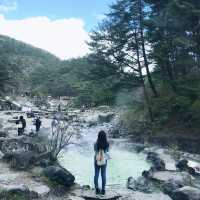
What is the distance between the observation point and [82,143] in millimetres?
24141

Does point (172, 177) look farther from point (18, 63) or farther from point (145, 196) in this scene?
point (18, 63)

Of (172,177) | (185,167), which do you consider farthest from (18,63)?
(172,177)

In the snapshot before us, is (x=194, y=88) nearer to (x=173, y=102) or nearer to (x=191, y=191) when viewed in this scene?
(x=173, y=102)

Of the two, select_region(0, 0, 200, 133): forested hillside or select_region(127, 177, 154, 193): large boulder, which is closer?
select_region(127, 177, 154, 193): large boulder

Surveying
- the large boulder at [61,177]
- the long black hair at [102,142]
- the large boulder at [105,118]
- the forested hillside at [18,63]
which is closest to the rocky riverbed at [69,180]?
the large boulder at [61,177]

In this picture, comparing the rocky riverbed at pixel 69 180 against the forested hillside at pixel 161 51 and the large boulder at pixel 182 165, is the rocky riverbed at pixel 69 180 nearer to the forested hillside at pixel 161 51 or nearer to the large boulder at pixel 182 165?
the large boulder at pixel 182 165

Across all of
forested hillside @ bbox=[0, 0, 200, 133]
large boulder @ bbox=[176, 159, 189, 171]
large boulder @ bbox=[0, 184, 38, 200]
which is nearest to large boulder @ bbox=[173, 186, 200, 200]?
large boulder @ bbox=[0, 184, 38, 200]

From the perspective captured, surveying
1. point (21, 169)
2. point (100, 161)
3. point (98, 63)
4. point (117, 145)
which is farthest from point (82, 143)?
point (100, 161)

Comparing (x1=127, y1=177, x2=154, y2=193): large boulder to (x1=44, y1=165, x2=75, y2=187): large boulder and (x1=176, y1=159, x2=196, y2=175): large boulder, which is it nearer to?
(x1=44, y1=165, x2=75, y2=187): large boulder

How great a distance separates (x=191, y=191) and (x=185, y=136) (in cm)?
1248

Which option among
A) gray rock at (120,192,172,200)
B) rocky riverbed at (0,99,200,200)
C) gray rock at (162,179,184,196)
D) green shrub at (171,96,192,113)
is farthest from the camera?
green shrub at (171,96,192,113)

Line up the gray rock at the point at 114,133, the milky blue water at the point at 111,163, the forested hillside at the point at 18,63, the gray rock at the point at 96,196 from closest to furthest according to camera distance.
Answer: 1. the gray rock at the point at 96,196
2. the milky blue water at the point at 111,163
3. the forested hillside at the point at 18,63
4. the gray rock at the point at 114,133

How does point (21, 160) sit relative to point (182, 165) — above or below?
above

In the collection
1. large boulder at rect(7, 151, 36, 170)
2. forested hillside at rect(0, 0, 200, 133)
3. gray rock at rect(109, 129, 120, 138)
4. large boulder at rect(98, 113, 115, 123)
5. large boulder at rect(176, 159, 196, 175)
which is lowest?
large boulder at rect(176, 159, 196, 175)
